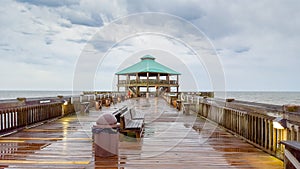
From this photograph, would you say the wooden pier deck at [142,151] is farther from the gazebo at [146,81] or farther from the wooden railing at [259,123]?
the gazebo at [146,81]

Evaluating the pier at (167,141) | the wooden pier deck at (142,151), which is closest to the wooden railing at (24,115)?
the pier at (167,141)

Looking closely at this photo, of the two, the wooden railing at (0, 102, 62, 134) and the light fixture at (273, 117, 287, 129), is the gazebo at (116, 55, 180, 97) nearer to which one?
the wooden railing at (0, 102, 62, 134)

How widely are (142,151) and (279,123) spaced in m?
2.43

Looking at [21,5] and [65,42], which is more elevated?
[21,5]

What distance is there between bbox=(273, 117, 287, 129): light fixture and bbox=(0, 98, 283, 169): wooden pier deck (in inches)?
22.1

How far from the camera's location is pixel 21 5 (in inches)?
509

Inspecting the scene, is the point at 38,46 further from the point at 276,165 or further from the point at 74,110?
the point at 276,165

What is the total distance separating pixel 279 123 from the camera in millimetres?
4266

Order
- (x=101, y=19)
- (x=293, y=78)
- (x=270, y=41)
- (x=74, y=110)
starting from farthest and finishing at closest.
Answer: (x=293, y=78)
(x=270, y=41)
(x=74, y=110)
(x=101, y=19)

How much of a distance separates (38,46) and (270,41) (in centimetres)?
1798

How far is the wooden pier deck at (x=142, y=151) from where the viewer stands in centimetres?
408

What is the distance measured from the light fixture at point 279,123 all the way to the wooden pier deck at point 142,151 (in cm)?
56

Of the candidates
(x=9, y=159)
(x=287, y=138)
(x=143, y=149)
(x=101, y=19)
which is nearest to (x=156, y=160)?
(x=143, y=149)

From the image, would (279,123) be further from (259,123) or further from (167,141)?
(167,141)
